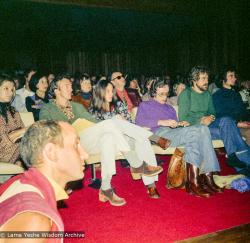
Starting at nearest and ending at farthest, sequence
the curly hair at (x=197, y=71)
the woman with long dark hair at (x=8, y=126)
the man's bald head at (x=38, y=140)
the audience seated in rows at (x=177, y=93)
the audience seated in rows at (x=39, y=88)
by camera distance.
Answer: the man's bald head at (x=38, y=140) → the woman with long dark hair at (x=8, y=126) → the curly hair at (x=197, y=71) → the audience seated in rows at (x=39, y=88) → the audience seated in rows at (x=177, y=93)

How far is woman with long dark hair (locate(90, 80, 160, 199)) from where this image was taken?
3.20 meters

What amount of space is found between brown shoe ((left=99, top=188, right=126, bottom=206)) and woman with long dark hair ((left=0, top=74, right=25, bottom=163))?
2.87ft

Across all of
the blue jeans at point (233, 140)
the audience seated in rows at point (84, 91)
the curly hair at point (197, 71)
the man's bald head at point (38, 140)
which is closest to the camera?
the man's bald head at point (38, 140)

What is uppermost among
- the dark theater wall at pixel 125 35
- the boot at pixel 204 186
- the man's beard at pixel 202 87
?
the dark theater wall at pixel 125 35

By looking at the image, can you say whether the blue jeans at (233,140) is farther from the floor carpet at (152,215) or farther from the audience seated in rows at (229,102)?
the audience seated in rows at (229,102)

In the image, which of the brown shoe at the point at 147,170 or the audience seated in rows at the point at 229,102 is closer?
the brown shoe at the point at 147,170

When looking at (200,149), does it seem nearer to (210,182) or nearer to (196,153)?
(196,153)

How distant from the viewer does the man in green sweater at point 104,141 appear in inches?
119

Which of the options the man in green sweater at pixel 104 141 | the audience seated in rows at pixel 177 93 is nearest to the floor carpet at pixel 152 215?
the man in green sweater at pixel 104 141

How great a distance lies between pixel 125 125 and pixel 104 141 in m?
0.30

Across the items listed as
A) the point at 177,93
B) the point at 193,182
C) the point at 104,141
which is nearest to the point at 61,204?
the point at 104,141

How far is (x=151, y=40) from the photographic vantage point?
13.8 metres

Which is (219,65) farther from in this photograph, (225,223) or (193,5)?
(225,223)

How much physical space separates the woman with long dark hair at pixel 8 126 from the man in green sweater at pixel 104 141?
0.28 metres
